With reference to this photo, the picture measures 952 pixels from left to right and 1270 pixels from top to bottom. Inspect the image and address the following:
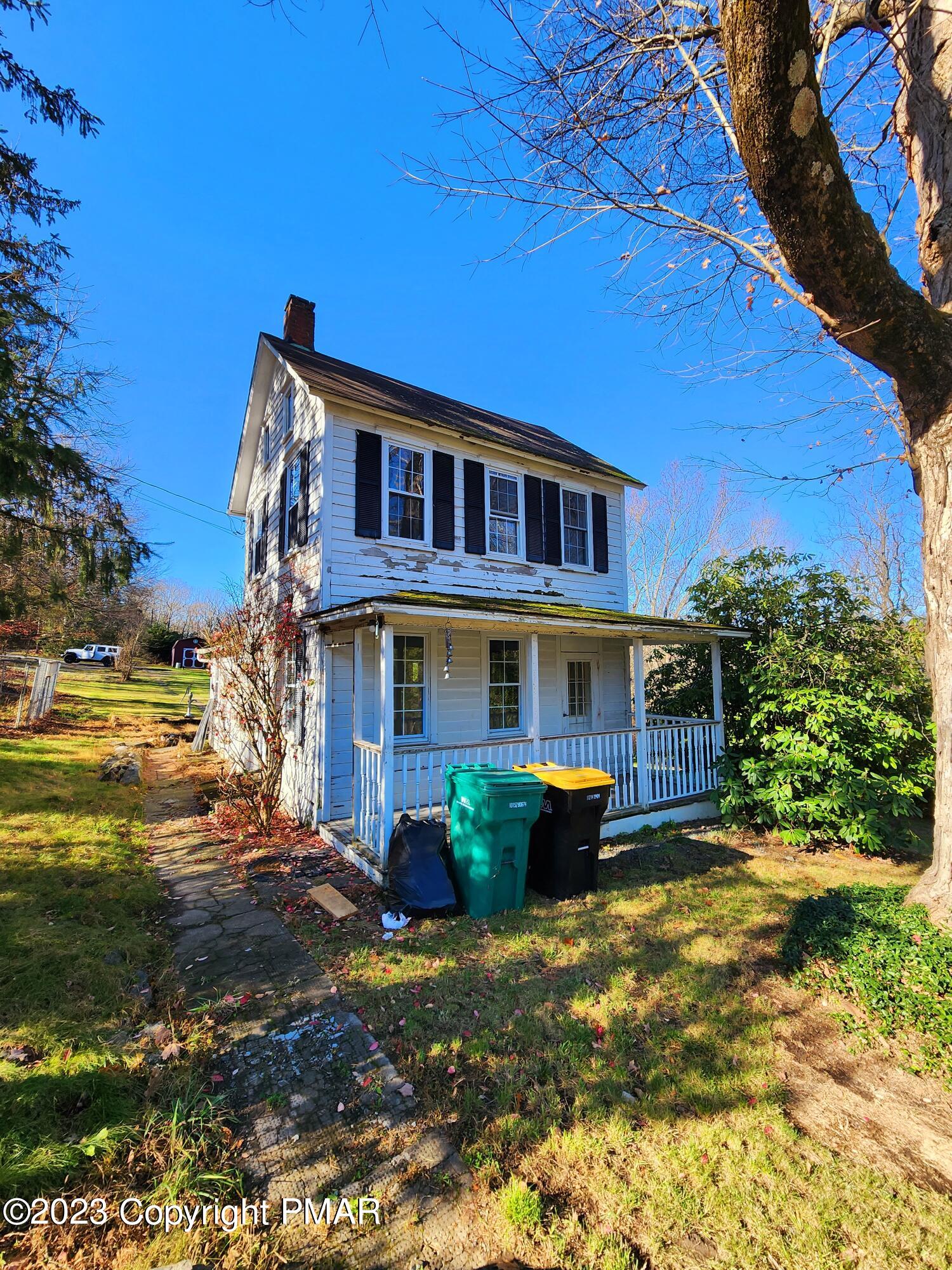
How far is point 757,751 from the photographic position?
8820 millimetres

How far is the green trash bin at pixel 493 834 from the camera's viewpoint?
502cm

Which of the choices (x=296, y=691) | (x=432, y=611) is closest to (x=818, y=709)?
(x=432, y=611)

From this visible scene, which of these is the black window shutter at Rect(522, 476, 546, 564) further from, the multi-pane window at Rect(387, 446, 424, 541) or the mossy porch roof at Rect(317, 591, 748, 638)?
the multi-pane window at Rect(387, 446, 424, 541)

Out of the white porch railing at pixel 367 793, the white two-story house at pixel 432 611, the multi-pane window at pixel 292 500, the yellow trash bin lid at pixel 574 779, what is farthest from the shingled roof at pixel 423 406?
the yellow trash bin lid at pixel 574 779

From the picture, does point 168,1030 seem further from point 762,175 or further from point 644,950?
point 762,175

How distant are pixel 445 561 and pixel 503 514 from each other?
1734mm

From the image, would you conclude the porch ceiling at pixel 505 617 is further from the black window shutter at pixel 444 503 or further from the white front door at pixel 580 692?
the white front door at pixel 580 692

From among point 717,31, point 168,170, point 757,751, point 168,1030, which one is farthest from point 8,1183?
point 168,170

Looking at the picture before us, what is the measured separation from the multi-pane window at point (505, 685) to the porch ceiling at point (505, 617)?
0.94m

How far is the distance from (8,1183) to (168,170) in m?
10.3

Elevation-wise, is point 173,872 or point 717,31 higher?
point 717,31

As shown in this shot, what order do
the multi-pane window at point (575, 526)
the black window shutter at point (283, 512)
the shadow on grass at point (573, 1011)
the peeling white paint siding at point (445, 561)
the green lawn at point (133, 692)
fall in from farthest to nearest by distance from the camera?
the green lawn at point (133, 692)
the multi-pane window at point (575, 526)
the black window shutter at point (283, 512)
the peeling white paint siding at point (445, 561)
the shadow on grass at point (573, 1011)

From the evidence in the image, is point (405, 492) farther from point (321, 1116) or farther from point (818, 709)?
point (321, 1116)

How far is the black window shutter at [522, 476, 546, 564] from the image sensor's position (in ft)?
33.2
